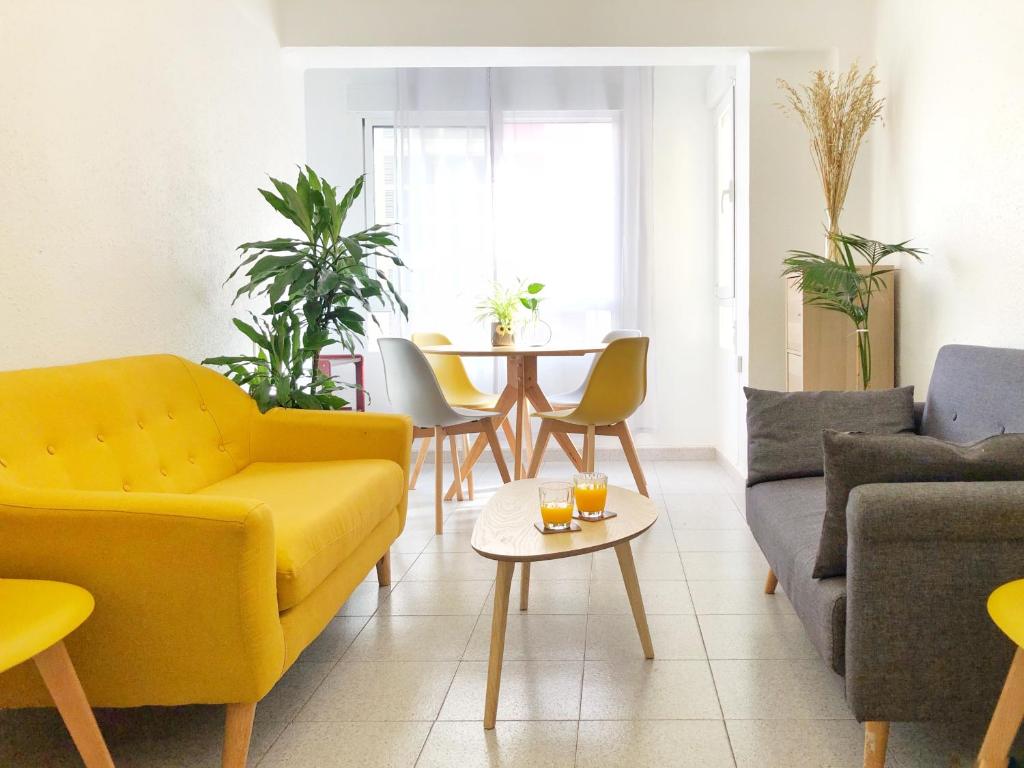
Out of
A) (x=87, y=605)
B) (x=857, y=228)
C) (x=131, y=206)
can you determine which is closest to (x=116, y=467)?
(x=87, y=605)

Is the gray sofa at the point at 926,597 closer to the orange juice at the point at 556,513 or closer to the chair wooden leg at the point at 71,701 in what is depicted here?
the orange juice at the point at 556,513

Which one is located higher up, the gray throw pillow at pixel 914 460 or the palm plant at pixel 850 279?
the palm plant at pixel 850 279

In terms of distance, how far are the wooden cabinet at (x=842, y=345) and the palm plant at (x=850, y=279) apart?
0.16 ft

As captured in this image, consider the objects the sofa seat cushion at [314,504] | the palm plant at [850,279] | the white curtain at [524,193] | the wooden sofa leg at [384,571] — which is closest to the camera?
the sofa seat cushion at [314,504]

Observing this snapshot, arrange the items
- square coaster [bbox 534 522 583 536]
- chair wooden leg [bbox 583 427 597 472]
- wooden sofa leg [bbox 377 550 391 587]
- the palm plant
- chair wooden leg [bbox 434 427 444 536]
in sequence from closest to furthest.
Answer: square coaster [bbox 534 522 583 536]
wooden sofa leg [bbox 377 550 391 587]
the palm plant
chair wooden leg [bbox 434 427 444 536]
chair wooden leg [bbox 583 427 597 472]

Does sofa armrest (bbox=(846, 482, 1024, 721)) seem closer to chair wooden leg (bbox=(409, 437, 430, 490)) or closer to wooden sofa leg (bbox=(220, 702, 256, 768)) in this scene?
wooden sofa leg (bbox=(220, 702, 256, 768))

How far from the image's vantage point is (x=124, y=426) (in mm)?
2699

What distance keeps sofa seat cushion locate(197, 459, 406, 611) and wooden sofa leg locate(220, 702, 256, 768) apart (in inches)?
9.9

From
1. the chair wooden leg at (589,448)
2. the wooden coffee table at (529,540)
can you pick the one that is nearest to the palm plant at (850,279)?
the chair wooden leg at (589,448)

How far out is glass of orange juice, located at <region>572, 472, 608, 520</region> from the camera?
8.63 feet

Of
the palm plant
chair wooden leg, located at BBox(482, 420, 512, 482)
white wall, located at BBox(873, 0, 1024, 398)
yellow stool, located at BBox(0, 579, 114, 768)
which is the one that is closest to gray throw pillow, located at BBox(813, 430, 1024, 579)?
white wall, located at BBox(873, 0, 1024, 398)

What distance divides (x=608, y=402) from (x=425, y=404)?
0.89 m

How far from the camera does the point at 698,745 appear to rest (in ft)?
7.09

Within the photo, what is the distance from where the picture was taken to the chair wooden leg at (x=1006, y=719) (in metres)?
1.67
